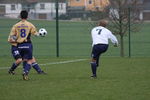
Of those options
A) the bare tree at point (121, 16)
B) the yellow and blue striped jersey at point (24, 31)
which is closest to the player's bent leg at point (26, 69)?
the yellow and blue striped jersey at point (24, 31)

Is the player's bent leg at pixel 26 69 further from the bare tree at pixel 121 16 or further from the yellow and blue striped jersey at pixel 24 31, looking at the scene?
the bare tree at pixel 121 16

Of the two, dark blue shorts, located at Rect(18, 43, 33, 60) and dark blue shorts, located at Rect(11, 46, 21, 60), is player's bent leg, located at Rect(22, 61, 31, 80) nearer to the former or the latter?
dark blue shorts, located at Rect(18, 43, 33, 60)

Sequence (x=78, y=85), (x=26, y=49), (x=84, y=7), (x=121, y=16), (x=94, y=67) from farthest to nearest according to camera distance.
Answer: (x=84, y=7) < (x=121, y=16) < (x=94, y=67) < (x=26, y=49) < (x=78, y=85)

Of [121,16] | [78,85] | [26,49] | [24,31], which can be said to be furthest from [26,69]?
[121,16]

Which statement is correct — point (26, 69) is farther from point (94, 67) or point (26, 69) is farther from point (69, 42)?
point (69, 42)

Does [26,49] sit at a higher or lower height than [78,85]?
higher

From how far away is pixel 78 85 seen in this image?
40.1 ft

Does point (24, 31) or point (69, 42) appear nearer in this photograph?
point (24, 31)

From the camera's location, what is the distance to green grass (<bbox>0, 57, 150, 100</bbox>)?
10445 millimetres

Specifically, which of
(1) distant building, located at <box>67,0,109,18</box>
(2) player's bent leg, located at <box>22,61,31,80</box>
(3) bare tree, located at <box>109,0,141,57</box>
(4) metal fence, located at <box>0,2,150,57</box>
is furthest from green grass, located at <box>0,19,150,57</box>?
(2) player's bent leg, located at <box>22,61,31,80</box>

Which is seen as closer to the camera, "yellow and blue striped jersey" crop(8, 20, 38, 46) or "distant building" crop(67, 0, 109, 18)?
"yellow and blue striped jersey" crop(8, 20, 38, 46)

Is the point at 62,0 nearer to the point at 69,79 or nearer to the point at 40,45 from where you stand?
the point at 40,45

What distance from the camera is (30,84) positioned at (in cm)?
1250

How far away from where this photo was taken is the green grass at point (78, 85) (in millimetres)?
10445
